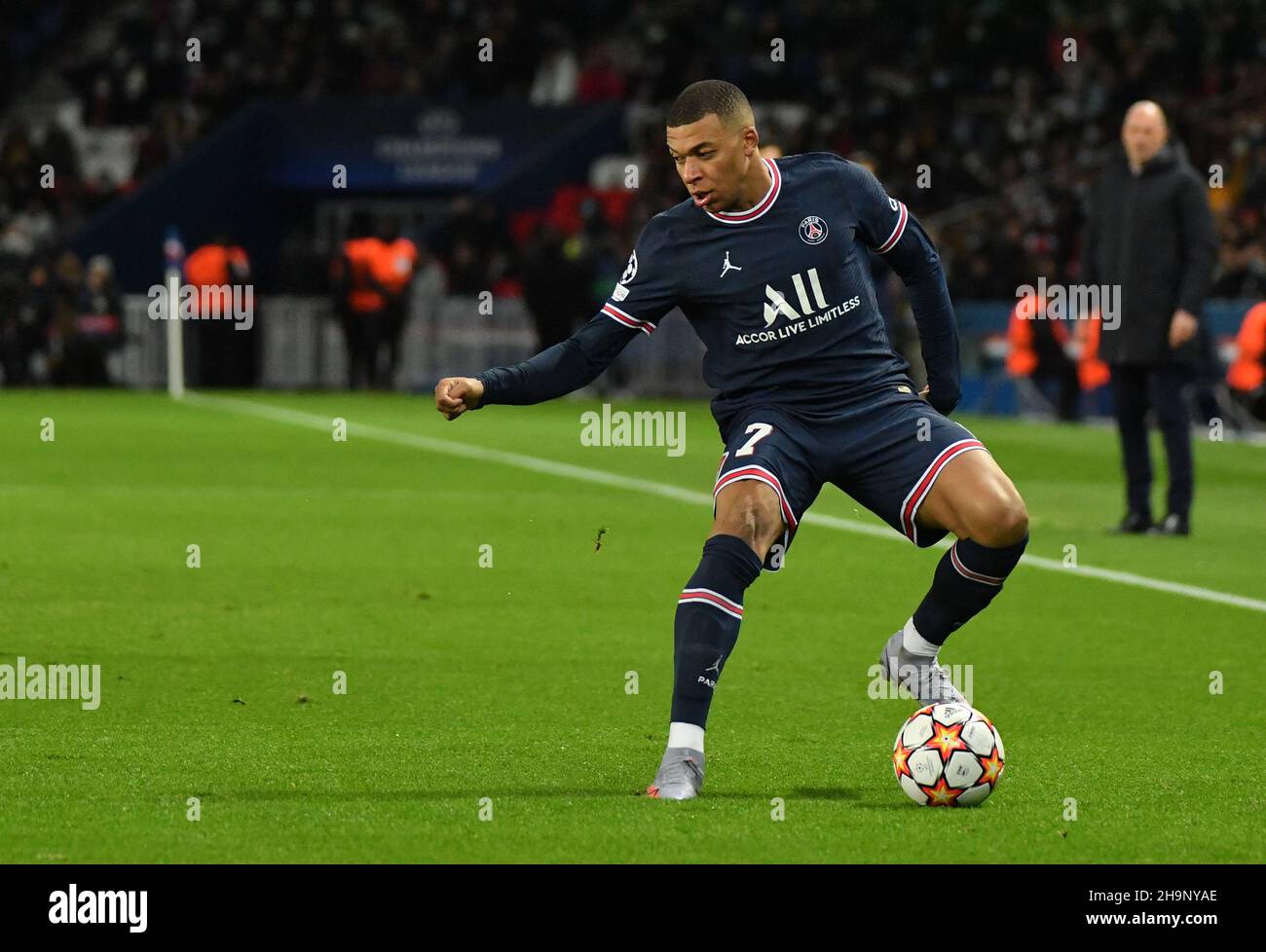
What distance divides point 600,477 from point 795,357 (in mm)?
10517

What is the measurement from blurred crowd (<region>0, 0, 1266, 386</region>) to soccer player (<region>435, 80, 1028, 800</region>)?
17.8 meters

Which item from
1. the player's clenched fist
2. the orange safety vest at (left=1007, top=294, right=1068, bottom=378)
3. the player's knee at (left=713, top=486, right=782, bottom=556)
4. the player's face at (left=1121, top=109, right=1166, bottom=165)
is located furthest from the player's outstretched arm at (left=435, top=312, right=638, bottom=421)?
the orange safety vest at (left=1007, top=294, right=1068, bottom=378)

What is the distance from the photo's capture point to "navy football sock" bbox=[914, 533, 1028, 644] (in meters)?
6.89

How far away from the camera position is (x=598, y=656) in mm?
8922

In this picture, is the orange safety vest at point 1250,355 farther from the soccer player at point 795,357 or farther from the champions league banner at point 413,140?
the soccer player at point 795,357

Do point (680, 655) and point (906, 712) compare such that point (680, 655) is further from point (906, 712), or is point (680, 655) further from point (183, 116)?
point (183, 116)

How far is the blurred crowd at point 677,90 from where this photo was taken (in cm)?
2894

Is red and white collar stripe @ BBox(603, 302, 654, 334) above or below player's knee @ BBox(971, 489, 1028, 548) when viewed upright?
above

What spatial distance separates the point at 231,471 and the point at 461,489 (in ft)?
7.36

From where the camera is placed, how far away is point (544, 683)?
27.0ft

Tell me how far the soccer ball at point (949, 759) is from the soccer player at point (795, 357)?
0.68 meters

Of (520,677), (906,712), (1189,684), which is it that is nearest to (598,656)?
(520,677)

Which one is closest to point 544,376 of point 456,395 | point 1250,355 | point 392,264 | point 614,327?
point 614,327

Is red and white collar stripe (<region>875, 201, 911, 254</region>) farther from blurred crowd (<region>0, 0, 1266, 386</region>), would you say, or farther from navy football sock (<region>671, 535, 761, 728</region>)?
blurred crowd (<region>0, 0, 1266, 386</region>)
